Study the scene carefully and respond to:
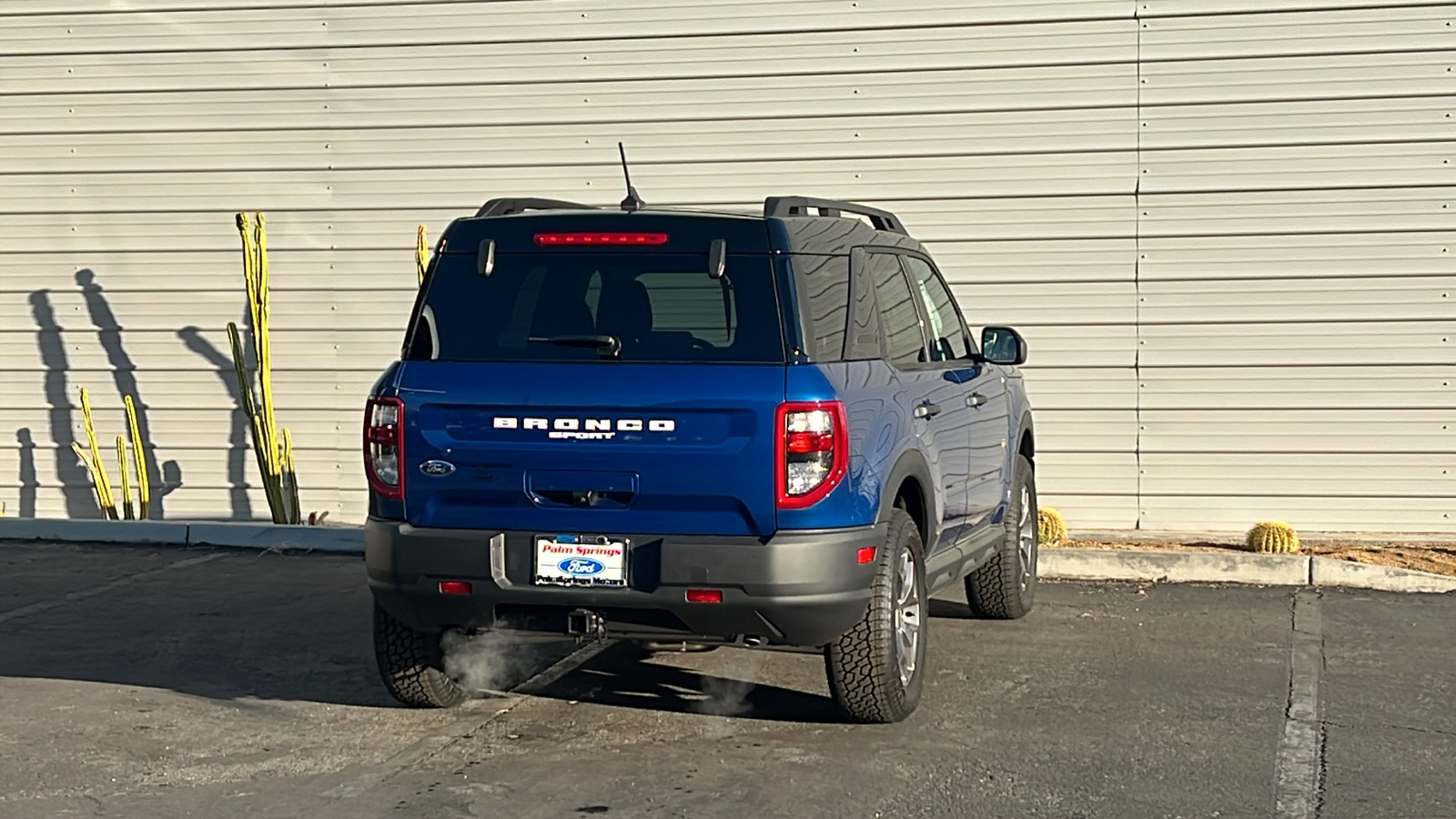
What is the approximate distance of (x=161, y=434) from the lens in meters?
12.8

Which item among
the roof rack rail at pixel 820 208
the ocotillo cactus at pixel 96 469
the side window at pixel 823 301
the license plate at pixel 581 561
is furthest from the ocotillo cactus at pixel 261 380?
the license plate at pixel 581 561

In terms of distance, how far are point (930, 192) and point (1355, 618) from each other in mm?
4109

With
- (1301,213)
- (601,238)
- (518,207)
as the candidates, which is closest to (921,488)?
(601,238)

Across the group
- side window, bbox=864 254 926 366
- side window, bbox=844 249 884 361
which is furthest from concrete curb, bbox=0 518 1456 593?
side window, bbox=844 249 884 361

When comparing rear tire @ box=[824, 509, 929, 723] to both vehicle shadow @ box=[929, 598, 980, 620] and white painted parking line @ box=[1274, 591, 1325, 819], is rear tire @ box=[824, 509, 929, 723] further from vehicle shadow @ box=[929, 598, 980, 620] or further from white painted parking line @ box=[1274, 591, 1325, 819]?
vehicle shadow @ box=[929, 598, 980, 620]

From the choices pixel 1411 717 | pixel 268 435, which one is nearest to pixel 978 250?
pixel 268 435

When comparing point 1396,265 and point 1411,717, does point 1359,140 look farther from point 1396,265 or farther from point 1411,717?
point 1411,717

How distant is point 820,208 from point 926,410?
36.4 inches

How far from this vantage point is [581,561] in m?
5.96

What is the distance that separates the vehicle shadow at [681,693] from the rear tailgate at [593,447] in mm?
1174

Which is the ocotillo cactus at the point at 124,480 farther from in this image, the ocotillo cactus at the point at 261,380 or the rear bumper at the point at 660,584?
the rear bumper at the point at 660,584

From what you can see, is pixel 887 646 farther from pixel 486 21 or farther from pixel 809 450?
pixel 486 21

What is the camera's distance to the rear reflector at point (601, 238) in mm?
6266

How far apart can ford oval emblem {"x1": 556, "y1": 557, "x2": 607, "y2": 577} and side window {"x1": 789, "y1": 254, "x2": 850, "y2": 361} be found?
0.99 metres
